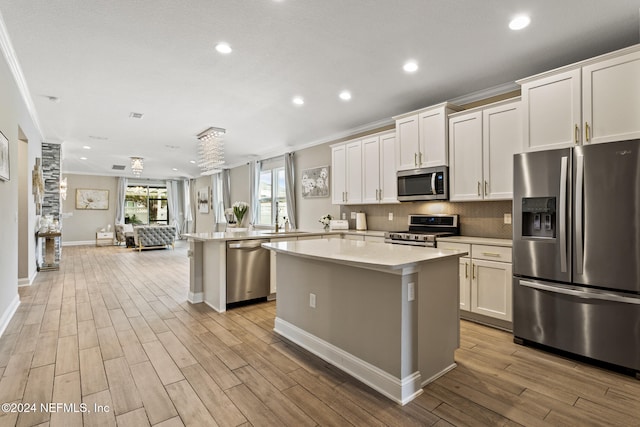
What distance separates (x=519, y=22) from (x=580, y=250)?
1.87 m

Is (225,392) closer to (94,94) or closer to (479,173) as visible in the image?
(479,173)

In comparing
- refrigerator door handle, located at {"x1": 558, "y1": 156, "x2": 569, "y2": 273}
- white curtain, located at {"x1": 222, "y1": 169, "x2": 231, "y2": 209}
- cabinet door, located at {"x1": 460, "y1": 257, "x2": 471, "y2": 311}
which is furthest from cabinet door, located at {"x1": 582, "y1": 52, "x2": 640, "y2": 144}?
white curtain, located at {"x1": 222, "y1": 169, "x2": 231, "y2": 209}

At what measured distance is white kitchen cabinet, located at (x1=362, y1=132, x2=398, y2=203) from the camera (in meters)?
4.59

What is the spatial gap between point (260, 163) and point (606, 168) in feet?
22.9

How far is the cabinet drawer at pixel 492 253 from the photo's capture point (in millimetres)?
3123

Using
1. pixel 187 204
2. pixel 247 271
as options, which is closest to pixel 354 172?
pixel 247 271

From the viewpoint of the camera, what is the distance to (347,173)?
17.5 ft

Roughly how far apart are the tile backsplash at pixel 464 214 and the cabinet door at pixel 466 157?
327 millimetres

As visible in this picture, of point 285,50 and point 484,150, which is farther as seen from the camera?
point 484,150

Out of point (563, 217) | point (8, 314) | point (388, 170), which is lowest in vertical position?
point (8, 314)

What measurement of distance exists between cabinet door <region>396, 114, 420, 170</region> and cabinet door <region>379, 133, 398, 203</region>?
0.58ft

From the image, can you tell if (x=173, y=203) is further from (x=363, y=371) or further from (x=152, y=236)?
(x=363, y=371)

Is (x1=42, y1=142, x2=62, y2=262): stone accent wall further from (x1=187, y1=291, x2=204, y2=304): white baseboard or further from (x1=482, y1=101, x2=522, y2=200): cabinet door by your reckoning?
(x1=482, y1=101, x2=522, y2=200): cabinet door

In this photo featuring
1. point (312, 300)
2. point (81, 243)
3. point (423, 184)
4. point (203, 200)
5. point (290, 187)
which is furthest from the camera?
point (203, 200)
